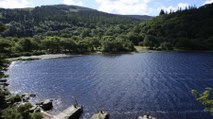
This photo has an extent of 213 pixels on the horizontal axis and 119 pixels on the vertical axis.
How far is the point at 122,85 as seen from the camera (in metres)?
108

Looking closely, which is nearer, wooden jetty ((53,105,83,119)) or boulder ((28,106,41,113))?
wooden jetty ((53,105,83,119))

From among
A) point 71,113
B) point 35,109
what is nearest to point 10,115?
point 71,113

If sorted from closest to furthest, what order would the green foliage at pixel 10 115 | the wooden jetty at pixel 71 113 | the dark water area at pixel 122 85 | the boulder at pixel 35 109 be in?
the green foliage at pixel 10 115 < the wooden jetty at pixel 71 113 < the boulder at pixel 35 109 < the dark water area at pixel 122 85

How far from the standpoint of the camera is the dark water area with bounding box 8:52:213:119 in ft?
253

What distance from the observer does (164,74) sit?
5157 inches

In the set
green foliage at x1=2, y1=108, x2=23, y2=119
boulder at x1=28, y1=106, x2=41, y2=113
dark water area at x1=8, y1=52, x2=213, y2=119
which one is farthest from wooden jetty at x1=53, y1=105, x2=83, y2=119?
green foliage at x1=2, y1=108, x2=23, y2=119

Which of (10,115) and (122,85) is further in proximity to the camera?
(122,85)

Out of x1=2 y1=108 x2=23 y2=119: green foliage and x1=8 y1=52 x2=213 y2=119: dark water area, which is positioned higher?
x1=2 y1=108 x2=23 y2=119: green foliage

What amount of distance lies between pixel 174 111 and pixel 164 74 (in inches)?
2269

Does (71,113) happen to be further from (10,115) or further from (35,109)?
(10,115)

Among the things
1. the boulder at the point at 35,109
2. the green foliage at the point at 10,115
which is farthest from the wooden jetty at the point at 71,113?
the green foliage at the point at 10,115

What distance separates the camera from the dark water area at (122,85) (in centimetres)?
7706

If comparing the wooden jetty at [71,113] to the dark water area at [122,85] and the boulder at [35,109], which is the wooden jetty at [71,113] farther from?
the boulder at [35,109]

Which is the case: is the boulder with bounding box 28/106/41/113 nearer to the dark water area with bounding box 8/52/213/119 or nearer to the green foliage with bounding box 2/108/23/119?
the dark water area with bounding box 8/52/213/119
